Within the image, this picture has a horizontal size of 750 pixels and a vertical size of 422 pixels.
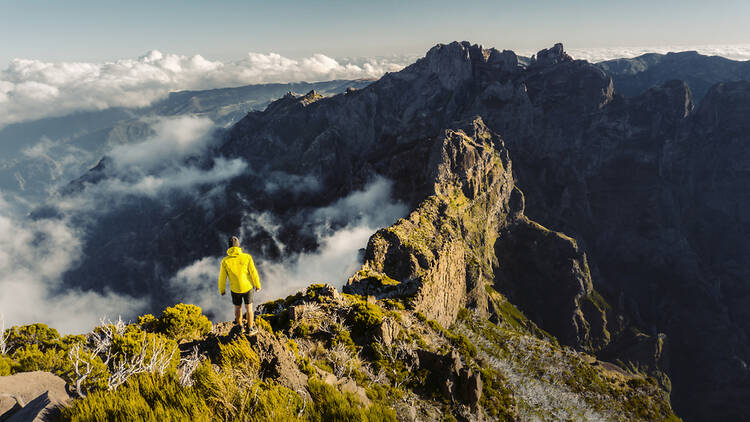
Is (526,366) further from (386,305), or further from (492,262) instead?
(492,262)

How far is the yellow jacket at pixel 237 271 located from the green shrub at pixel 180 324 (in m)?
13.2

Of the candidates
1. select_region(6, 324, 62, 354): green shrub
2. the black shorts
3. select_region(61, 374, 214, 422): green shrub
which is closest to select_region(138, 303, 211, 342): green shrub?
select_region(6, 324, 62, 354): green shrub

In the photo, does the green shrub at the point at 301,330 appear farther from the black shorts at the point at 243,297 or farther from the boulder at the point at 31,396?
the boulder at the point at 31,396

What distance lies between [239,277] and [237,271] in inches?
12.1

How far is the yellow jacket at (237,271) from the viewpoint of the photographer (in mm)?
13945

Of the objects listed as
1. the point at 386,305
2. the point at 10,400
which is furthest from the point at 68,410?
the point at 386,305

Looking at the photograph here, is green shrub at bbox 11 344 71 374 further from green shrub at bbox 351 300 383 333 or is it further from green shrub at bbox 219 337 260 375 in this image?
green shrub at bbox 351 300 383 333

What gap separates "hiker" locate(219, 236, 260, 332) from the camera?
14008mm

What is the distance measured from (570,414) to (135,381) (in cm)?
5657

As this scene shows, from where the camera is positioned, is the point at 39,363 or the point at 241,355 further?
the point at 39,363

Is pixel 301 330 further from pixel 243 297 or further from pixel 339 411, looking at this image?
pixel 339 411

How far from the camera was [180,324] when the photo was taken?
2481 centimetres

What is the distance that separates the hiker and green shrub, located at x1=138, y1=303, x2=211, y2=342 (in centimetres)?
1261

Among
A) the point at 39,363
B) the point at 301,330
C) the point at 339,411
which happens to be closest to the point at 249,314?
the point at 339,411
